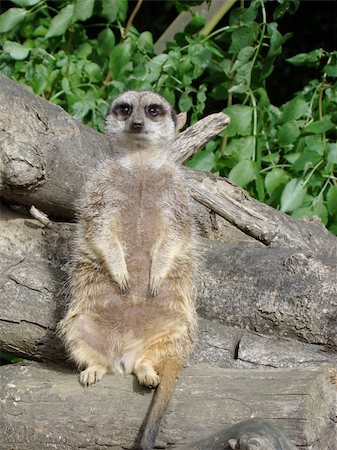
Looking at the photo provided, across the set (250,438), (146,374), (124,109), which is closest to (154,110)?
(124,109)

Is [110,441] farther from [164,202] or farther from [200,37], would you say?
[200,37]

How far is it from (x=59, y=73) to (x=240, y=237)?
1.34 meters

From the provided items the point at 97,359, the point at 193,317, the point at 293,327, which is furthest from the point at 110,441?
the point at 293,327

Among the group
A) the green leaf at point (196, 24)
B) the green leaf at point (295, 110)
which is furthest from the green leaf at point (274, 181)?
→ the green leaf at point (196, 24)

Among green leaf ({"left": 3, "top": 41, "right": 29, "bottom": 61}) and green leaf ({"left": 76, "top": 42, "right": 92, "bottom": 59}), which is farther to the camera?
green leaf ({"left": 76, "top": 42, "right": 92, "bottom": 59})

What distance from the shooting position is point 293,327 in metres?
2.82

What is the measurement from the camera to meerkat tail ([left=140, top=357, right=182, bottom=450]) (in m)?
2.22

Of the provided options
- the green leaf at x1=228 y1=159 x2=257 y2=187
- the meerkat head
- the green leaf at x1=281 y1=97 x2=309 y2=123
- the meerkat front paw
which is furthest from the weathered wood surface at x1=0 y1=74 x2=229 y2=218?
the green leaf at x1=281 y1=97 x2=309 y2=123

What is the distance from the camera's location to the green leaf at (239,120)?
162 inches

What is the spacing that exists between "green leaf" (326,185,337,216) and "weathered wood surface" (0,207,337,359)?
90 centimetres

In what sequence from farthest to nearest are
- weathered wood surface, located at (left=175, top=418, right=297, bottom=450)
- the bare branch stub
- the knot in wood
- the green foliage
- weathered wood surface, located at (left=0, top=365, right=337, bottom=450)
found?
1. the green foliage
2. the bare branch stub
3. the knot in wood
4. weathered wood surface, located at (left=0, top=365, right=337, bottom=450)
5. weathered wood surface, located at (left=175, top=418, right=297, bottom=450)

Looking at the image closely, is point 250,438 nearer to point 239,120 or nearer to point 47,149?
point 47,149

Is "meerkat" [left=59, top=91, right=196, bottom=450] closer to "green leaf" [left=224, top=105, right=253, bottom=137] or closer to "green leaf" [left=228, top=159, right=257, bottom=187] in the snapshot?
"green leaf" [left=228, top=159, right=257, bottom=187]

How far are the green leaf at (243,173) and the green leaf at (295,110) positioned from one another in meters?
0.41
